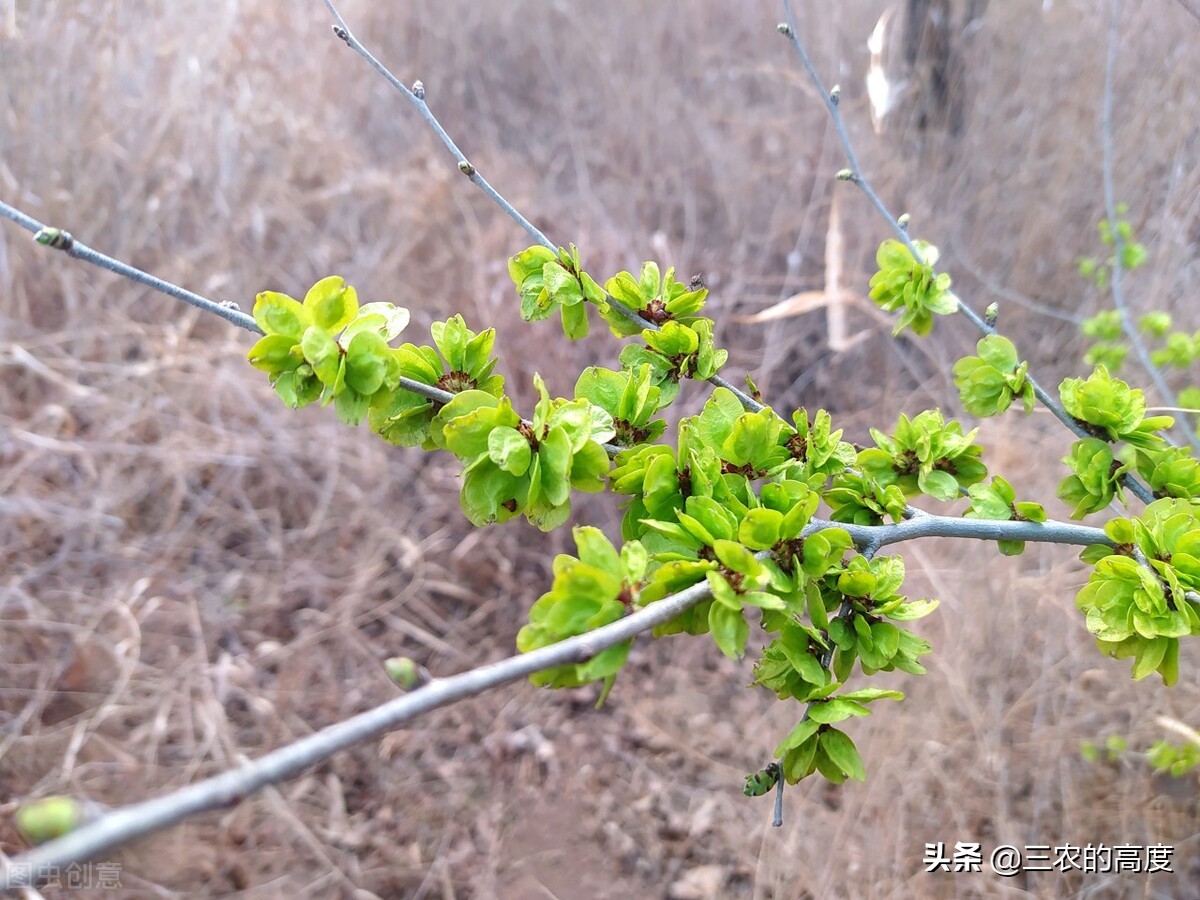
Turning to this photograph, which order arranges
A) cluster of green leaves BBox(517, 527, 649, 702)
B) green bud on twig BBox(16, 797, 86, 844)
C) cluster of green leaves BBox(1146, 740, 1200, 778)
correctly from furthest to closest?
cluster of green leaves BBox(1146, 740, 1200, 778) → cluster of green leaves BBox(517, 527, 649, 702) → green bud on twig BBox(16, 797, 86, 844)

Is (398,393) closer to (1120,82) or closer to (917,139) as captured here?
(1120,82)

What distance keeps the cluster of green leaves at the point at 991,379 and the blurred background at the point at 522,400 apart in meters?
1.21

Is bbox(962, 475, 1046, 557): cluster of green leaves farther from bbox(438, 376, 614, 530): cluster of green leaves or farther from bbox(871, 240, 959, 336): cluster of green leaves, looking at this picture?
bbox(438, 376, 614, 530): cluster of green leaves

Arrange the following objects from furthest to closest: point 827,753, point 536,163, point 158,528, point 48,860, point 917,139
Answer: point 536,163 < point 917,139 < point 158,528 < point 827,753 < point 48,860

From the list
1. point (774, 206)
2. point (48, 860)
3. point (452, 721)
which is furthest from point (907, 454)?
point (774, 206)

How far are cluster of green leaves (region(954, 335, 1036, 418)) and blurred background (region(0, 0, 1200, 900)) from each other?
3.96ft

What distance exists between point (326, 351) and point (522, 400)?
226 cm

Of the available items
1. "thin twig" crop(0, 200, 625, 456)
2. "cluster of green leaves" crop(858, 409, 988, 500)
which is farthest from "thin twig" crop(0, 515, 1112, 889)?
"cluster of green leaves" crop(858, 409, 988, 500)

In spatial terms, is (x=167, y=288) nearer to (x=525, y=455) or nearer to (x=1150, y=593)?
(x=525, y=455)

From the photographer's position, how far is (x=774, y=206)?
3742 mm

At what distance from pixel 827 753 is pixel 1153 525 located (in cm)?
47

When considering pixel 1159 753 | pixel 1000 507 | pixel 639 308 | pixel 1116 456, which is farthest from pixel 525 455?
pixel 1159 753

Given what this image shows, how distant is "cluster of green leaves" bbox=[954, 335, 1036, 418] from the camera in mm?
998

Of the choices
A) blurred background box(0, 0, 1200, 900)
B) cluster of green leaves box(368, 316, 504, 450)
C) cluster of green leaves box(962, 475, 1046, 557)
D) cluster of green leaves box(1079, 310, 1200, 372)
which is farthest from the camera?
blurred background box(0, 0, 1200, 900)
